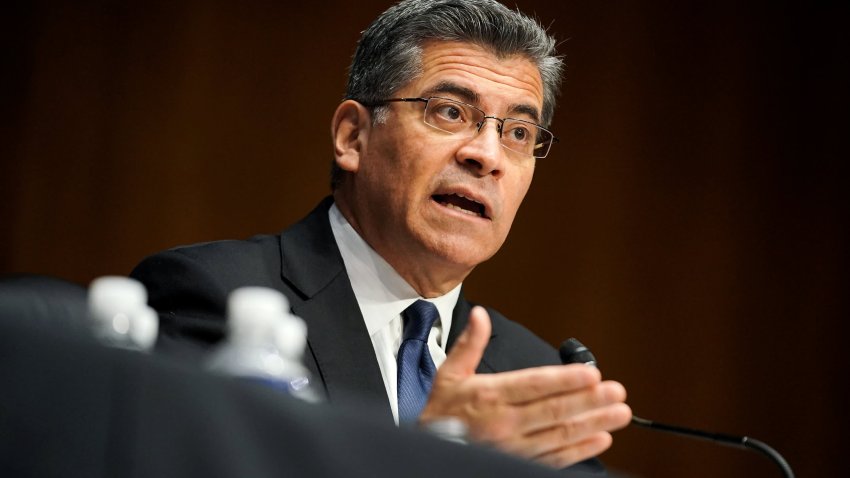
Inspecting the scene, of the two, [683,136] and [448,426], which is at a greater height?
[683,136]

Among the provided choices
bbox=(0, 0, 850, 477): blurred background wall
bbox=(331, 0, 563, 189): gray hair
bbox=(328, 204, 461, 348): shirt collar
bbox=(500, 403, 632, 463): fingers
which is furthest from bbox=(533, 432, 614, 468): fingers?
bbox=(0, 0, 850, 477): blurred background wall

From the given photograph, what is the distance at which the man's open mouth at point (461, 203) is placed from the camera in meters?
2.17

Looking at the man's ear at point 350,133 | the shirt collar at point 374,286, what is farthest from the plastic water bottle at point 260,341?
the man's ear at point 350,133

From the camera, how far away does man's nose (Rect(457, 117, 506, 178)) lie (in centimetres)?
216

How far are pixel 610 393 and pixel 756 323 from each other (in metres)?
2.52

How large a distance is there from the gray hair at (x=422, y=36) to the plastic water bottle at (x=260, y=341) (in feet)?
4.46

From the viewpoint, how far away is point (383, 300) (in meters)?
2.14

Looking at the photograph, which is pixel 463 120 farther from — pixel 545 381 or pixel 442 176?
pixel 545 381

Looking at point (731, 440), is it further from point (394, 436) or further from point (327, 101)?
point (327, 101)

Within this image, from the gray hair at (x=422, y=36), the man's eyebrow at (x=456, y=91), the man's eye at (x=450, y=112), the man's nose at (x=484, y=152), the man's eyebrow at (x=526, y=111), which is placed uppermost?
the gray hair at (x=422, y=36)

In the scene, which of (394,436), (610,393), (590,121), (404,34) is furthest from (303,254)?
(590,121)

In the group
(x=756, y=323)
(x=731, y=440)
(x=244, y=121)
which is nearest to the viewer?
(x=731, y=440)

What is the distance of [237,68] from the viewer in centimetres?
341

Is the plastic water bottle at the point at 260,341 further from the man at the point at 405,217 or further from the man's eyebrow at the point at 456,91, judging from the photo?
the man's eyebrow at the point at 456,91
